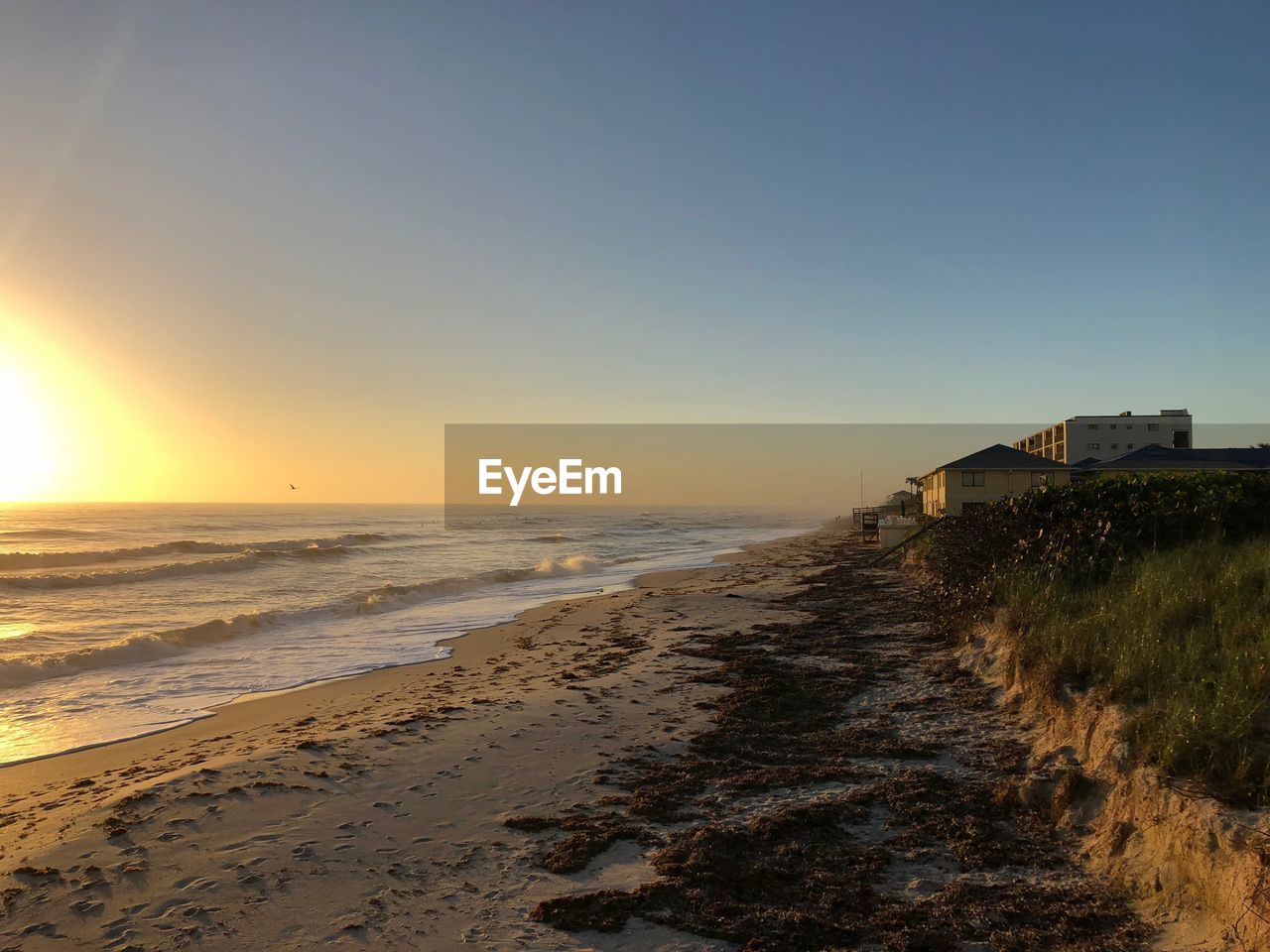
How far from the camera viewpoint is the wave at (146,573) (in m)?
25.2

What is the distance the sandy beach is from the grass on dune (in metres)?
0.90

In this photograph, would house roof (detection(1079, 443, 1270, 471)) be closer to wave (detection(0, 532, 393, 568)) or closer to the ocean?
the ocean

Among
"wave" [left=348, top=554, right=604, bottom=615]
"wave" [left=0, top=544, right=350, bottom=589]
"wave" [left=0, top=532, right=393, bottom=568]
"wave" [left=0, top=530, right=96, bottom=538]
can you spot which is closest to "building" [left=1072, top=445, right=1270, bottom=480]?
"wave" [left=348, top=554, right=604, bottom=615]

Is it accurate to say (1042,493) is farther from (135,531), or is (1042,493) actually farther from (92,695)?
(135,531)

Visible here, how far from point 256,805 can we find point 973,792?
5.45 meters

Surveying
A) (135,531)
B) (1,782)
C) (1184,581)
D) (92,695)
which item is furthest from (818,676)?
(135,531)

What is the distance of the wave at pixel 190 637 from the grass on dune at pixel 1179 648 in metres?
14.4

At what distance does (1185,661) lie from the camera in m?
5.43

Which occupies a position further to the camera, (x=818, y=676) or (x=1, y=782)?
(x=818, y=676)

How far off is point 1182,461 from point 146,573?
39.7 meters

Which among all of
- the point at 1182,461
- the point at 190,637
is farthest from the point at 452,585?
the point at 1182,461

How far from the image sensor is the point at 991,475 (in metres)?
30.4

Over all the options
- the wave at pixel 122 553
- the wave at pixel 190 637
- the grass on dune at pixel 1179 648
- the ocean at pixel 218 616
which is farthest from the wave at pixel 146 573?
the grass on dune at pixel 1179 648

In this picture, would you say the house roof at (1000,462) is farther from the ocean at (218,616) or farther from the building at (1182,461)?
the ocean at (218,616)
